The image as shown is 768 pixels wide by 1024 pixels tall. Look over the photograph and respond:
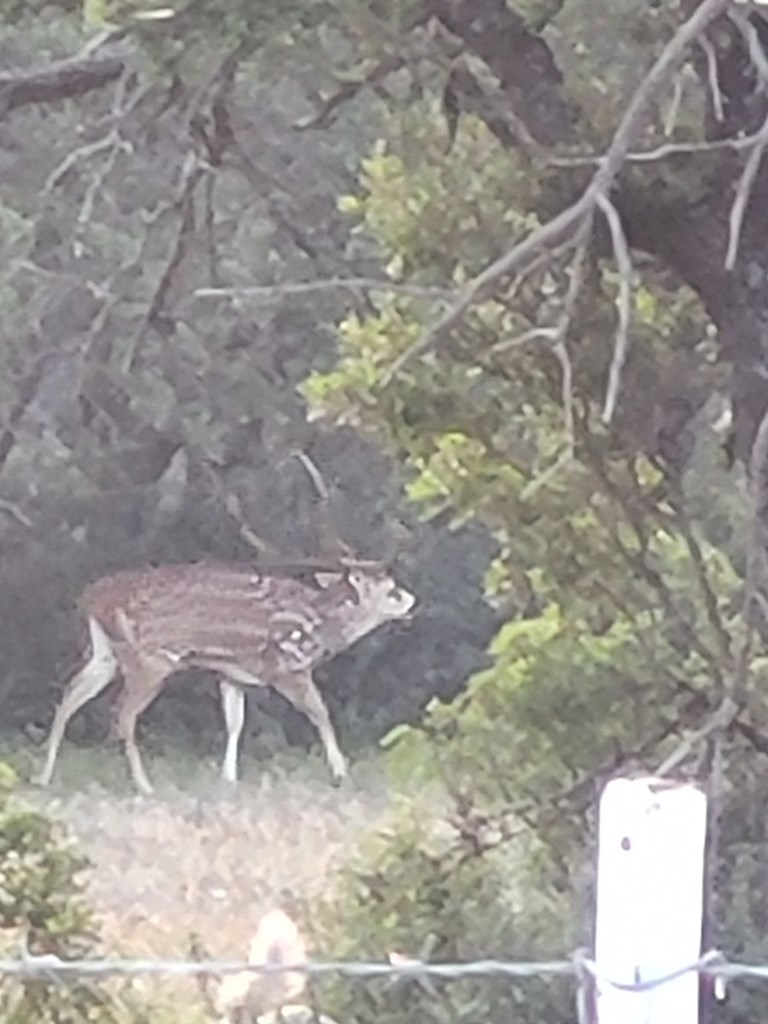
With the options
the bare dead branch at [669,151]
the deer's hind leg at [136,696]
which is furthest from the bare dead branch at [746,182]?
the deer's hind leg at [136,696]

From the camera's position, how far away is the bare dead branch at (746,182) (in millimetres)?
1244

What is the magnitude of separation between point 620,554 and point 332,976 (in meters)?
0.35

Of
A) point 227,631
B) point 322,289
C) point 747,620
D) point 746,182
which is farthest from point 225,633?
point 746,182

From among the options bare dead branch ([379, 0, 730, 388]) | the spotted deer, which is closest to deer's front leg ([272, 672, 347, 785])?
the spotted deer

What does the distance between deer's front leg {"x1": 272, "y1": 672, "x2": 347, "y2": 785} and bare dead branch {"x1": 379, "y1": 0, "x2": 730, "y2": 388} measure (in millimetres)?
210

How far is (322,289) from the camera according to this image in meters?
1.24

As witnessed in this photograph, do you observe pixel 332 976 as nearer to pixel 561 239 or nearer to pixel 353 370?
pixel 353 370

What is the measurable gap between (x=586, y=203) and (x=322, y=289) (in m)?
0.18

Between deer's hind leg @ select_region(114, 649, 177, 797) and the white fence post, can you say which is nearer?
the white fence post

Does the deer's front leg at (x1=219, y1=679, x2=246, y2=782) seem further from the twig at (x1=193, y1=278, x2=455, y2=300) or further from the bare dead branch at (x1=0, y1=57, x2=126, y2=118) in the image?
the bare dead branch at (x1=0, y1=57, x2=126, y2=118)

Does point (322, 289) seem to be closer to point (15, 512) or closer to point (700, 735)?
point (15, 512)

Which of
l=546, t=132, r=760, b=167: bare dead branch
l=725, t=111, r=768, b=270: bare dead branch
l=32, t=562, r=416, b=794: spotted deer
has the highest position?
l=546, t=132, r=760, b=167: bare dead branch

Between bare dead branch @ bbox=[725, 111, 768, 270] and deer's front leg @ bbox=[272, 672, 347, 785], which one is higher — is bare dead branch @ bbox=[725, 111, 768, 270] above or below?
above

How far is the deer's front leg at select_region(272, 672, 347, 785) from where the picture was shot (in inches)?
48.9
